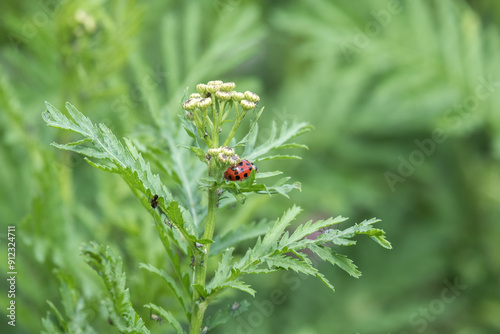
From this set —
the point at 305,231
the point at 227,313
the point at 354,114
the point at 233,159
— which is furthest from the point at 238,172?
the point at 354,114

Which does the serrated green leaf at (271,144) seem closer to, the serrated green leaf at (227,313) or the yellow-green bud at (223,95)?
the yellow-green bud at (223,95)

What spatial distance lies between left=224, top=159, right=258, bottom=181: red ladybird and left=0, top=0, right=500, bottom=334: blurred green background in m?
0.99

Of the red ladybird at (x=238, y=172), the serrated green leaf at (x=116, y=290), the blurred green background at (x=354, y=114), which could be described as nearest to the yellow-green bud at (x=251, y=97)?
the red ladybird at (x=238, y=172)

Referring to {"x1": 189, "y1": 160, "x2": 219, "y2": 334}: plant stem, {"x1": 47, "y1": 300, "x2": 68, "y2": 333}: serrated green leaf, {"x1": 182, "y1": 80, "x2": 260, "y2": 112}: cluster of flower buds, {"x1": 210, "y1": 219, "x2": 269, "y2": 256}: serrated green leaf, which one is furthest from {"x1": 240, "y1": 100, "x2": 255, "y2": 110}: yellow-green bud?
{"x1": 47, "y1": 300, "x2": 68, "y2": 333}: serrated green leaf

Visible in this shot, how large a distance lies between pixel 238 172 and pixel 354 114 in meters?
2.00

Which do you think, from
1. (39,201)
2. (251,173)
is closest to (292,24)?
(39,201)

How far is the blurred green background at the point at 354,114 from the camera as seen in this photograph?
1.95 m

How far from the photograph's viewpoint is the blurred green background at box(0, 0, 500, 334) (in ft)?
6.39

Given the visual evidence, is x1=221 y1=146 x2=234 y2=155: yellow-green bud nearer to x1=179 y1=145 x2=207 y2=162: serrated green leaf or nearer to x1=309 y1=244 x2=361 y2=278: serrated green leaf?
Result: x1=179 y1=145 x2=207 y2=162: serrated green leaf

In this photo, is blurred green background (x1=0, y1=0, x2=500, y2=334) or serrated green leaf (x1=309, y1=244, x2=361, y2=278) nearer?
serrated green leaf (x1=309, y1=244, x2=361, y2=278)

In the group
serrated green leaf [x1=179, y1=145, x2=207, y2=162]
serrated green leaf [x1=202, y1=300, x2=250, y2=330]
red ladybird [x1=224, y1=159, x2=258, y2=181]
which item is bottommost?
serrated green leaf [x1=202, y1=300, x2=250, y2=330]

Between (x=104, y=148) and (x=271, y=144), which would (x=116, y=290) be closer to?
(x=104, y=148)

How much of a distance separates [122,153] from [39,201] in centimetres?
66

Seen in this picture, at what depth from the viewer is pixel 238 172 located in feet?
2.71
